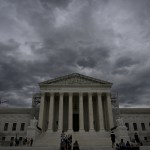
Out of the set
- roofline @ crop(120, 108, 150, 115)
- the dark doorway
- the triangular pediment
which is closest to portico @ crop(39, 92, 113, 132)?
the dark doorway

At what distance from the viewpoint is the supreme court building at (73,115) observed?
3625cm

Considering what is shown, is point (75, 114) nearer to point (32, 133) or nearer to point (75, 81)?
point (75, 81)

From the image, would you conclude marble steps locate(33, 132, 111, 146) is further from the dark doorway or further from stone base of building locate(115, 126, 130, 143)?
the dark doorway

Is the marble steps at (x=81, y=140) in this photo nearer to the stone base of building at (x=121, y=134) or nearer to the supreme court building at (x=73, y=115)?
the supreme court building at (x=73, y=115)

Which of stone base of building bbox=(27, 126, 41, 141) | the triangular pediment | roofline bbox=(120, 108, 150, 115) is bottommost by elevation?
stone base of building bbox=(27, 126, 41, 141)

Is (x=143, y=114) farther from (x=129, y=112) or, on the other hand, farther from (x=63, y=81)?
(x=63, y=81)

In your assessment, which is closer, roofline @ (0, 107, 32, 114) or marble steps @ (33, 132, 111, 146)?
marble steps @ (33, 132, 111, 146)

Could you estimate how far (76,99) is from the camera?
→ 48.5 meters

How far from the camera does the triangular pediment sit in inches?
1725

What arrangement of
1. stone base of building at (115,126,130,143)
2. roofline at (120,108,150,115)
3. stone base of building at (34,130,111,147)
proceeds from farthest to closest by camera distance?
roofline at (120,108,150,115) → stone base of building at (115,126,130,143) → stone base of building at (34,130,111,147)

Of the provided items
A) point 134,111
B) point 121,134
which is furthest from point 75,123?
point 134,111

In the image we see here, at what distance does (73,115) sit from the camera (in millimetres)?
46250

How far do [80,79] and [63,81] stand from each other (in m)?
4.03

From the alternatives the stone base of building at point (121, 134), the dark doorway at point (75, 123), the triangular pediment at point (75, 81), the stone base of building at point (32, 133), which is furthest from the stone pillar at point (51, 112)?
the stone base of building at point (121, 134)
